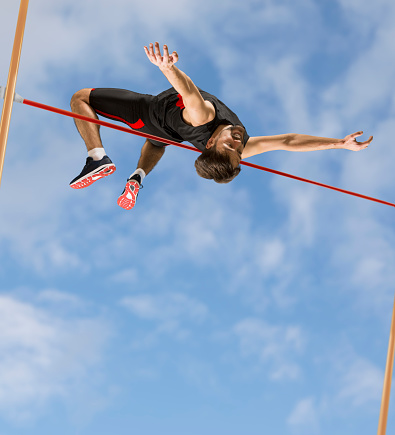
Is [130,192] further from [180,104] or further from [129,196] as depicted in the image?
[180,104]

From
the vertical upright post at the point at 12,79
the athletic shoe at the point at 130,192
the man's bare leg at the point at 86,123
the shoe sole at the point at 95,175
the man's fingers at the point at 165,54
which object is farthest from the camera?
the athletic shoe at the point at 130,192

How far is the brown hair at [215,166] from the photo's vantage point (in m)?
4.31

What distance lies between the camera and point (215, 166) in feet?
14.2

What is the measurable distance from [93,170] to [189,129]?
775 millimetres

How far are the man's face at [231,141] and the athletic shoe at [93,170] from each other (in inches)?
32.0

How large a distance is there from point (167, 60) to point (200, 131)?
77 cm

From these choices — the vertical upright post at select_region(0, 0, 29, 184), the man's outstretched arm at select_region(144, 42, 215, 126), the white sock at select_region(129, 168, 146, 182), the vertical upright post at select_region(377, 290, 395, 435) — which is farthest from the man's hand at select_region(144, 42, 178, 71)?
the vertical upright post at select_region(377, 290, 395, 435)

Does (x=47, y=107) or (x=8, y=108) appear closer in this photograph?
(x=8, y=108)

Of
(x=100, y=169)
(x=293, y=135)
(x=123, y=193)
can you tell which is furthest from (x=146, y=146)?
(x=293, y=135)

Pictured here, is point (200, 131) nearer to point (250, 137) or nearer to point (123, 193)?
point (250, 137)

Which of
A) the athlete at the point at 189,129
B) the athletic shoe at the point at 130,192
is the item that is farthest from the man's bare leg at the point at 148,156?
→ the athlete at the point at 189,129

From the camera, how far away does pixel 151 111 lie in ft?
15.0

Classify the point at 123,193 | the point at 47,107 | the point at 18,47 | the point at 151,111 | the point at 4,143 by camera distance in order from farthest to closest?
1. the point at 123,193
2. the point at 151,111
3. the point at 47,107
4. the point at 18,47
5. the point at 4,143

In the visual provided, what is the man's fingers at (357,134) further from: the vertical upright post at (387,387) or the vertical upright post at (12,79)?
the vertical upright post at (12,79)
